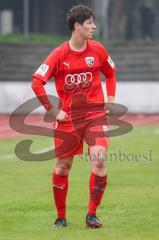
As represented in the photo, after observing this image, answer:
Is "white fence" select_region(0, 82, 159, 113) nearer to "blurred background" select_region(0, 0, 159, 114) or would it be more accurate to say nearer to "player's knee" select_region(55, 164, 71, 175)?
"blurred background" select_region(0, 0, 159, 114)

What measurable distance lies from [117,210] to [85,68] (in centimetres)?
192

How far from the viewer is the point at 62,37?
1125 inches

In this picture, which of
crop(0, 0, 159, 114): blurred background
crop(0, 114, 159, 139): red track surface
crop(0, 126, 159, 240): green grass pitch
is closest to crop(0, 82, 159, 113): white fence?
crop(0, 0, 159, 114): blurred background

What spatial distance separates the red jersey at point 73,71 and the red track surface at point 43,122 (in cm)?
1188

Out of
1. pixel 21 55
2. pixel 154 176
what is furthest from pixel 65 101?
pixel 21 55

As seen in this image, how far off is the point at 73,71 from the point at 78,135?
2.05 ft

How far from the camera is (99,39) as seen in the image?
1108 inches

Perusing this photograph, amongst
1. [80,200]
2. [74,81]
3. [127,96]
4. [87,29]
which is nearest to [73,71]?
[74,81]

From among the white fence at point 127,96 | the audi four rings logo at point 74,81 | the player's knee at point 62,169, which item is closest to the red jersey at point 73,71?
the audi four rings logo at point 74,81

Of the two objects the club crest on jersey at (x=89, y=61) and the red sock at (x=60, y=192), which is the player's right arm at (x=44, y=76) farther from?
the red sock at (x=60, y=192)

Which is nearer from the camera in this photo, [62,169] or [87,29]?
[87,29]

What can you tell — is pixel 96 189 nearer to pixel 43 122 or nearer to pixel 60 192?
pixel 60 192

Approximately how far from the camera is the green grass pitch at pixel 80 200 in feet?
27.5

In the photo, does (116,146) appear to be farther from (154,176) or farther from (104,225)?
(104,225)
